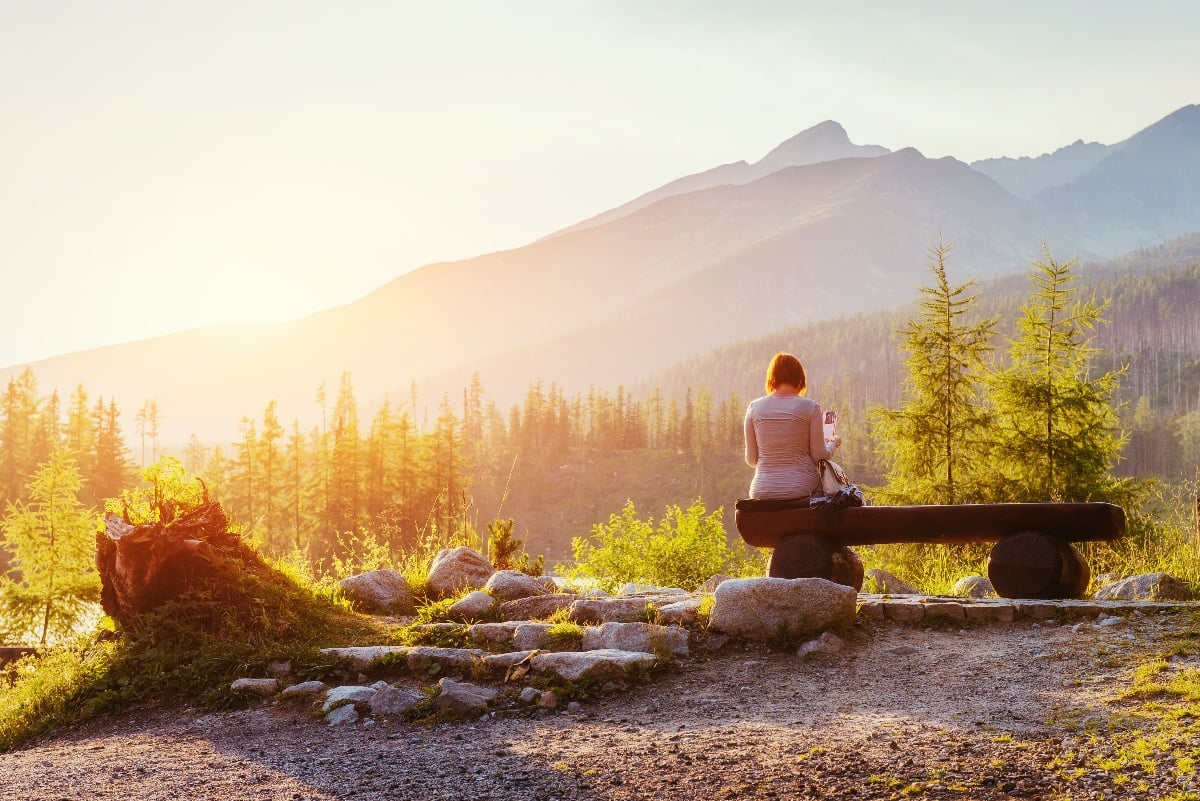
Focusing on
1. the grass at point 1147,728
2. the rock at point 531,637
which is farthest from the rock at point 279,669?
the grass at point 1147,728

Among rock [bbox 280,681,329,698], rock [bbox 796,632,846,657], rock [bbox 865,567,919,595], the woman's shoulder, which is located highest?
the woman's shoulder

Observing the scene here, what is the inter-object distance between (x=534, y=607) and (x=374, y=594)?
2.10 metres

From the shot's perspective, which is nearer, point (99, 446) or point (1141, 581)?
point (1141, 581)

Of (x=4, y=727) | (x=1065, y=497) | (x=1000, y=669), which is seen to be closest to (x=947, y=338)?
(x=1065, y=497)

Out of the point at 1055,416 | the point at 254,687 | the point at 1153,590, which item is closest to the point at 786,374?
the point at 1153,590

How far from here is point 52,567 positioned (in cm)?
3152

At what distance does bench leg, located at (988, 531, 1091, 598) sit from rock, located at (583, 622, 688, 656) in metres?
3.34

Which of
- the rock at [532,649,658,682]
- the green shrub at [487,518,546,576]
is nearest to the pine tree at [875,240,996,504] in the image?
the green shrub at [487,518,546,576]

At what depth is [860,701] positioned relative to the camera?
6.12 m

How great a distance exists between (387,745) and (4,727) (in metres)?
3.72

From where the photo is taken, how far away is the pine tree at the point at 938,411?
22062mm

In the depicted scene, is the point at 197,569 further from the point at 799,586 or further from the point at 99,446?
the point at 99,446

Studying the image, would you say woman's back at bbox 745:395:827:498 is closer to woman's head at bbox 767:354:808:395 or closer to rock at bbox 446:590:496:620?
woman's head at bbox 767:354:808:395

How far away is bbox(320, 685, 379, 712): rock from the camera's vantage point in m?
6.54
